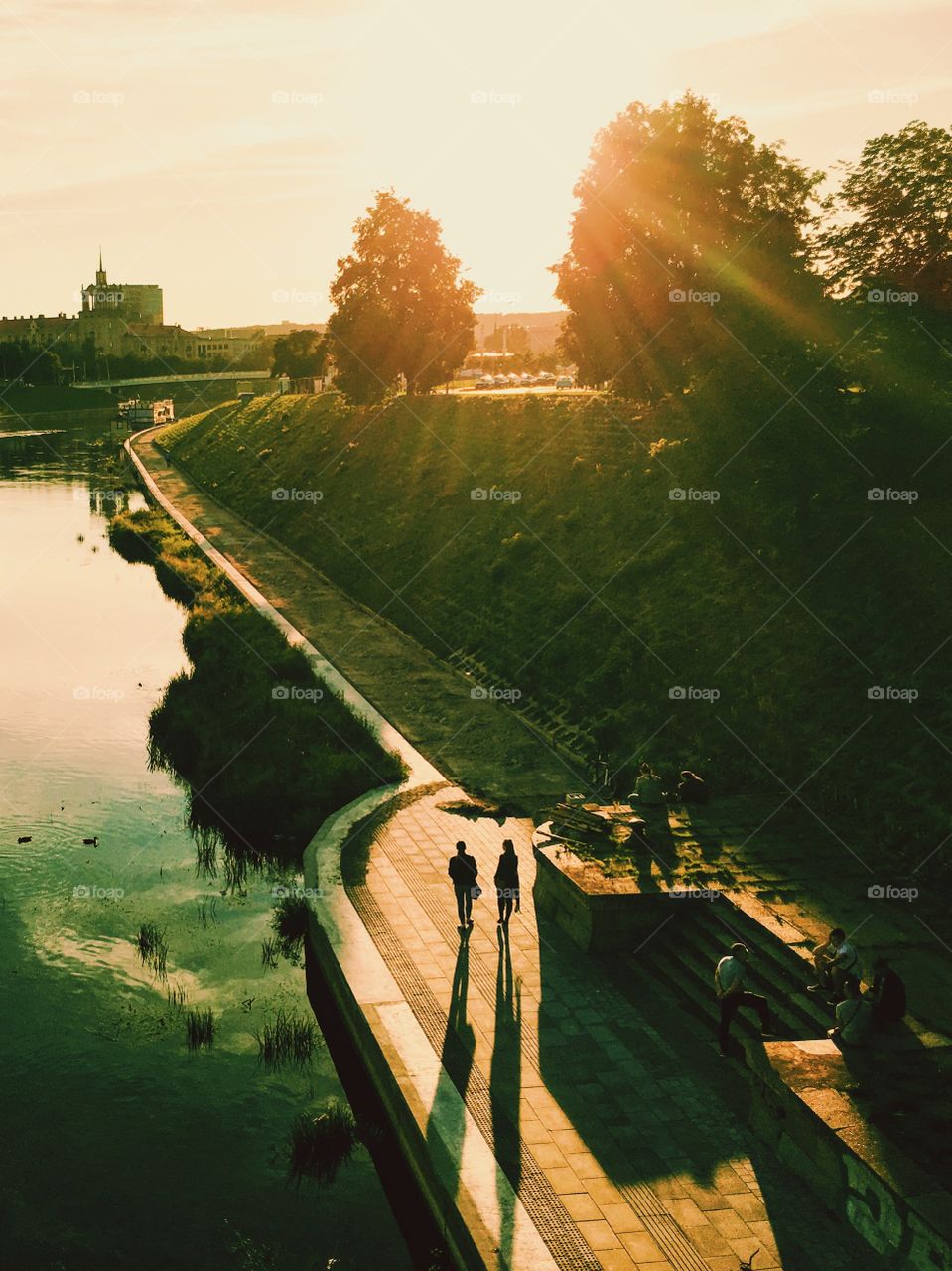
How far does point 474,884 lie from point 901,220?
1801cm

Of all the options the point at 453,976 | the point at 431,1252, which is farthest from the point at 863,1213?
the point at 453,976

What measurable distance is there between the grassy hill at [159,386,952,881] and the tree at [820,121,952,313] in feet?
13.0

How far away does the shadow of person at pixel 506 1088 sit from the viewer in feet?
27.5

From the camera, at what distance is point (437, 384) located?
58.2 meters

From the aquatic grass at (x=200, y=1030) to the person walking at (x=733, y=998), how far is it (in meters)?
5.84

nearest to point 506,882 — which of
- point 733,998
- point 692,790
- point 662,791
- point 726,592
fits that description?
point 662,791

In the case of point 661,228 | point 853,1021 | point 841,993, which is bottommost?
point 841,993

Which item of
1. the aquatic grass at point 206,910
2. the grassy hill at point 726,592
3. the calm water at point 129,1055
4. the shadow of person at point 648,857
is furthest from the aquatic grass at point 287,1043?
the grassy hill at point 726,592

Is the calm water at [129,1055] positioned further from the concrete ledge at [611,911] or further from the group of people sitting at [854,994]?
the group of people sitting at [854,994]

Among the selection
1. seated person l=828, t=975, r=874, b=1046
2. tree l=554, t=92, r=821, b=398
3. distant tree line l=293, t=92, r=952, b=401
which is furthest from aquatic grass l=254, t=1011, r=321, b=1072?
tree l=554, t=92, r=821, b=398

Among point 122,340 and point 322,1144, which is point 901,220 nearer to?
point 322,1144

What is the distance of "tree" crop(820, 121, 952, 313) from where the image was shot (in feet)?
74.3

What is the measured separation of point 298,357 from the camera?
371ft

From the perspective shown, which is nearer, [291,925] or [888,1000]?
[888,1000]
